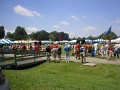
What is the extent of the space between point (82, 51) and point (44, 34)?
168 meters

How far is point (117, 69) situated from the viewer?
60.7 ft

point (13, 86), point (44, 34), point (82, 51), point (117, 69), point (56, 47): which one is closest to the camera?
point (13, 86)

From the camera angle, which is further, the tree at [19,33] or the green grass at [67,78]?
the tree at [19,33]

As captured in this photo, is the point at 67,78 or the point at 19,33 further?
the point at 19,33

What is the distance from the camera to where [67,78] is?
13.3 m

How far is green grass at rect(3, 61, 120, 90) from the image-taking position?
10.4 meters

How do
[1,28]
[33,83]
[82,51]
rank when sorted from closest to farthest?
[33,83] → [82,51] → [1,28]

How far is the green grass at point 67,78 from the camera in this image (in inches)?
409

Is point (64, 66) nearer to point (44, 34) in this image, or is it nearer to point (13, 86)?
point (13, 86)

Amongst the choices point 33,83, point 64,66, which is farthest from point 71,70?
point 33,83

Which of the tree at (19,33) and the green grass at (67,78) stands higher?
the tree at (19,33)

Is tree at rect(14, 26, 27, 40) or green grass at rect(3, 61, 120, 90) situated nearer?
green grass at rect(3, 61, 120, 90)

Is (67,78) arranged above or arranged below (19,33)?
below

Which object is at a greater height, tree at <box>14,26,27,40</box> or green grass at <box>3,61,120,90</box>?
tree at <box>14,26,27,40</box>
